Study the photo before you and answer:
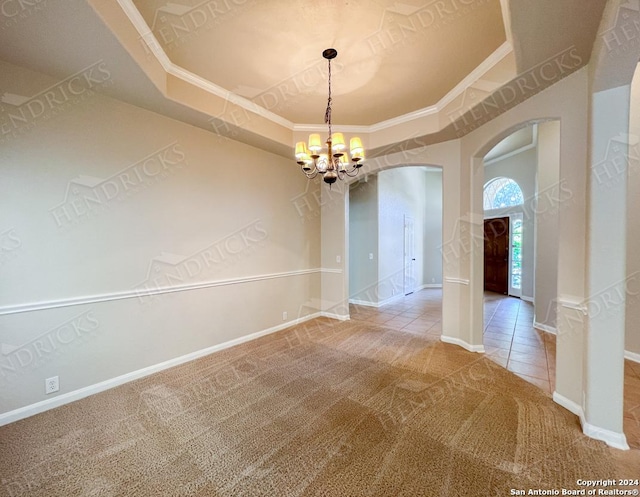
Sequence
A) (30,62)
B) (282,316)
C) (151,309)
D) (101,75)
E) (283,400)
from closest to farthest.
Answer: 1. (30,62)
2. (101,75)
3. (283,400)
4. (151,309)
5. (282,316)

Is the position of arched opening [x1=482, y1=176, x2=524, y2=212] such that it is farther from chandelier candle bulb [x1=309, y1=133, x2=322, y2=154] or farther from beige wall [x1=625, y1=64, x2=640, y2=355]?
chandelier candle bulb [x1=309, y1=133, x2=322, y2=154]

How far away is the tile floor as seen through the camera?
104 inches

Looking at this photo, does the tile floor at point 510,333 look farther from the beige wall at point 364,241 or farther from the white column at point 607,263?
the beige wall at point 364,241

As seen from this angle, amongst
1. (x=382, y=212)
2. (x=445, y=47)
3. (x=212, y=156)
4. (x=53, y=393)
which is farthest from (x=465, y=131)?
(x=53, y=393)

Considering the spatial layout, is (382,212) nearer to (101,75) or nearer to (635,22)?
(635,22)

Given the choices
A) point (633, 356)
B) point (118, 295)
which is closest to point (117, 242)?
point (118, 295)

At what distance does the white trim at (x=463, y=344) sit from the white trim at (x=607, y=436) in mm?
1552

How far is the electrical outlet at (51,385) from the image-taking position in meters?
2.35

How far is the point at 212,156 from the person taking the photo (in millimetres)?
3551

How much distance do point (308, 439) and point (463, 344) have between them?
2.70m

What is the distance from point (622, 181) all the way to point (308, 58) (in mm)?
2672

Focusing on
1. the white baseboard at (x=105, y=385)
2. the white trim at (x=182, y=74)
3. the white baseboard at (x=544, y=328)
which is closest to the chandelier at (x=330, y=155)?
the white trim at (x=182, y=74)

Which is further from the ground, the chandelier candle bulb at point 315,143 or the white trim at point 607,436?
the chandelier candle bulb at point 315,143

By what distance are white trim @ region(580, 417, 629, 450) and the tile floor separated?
3.9 inches
